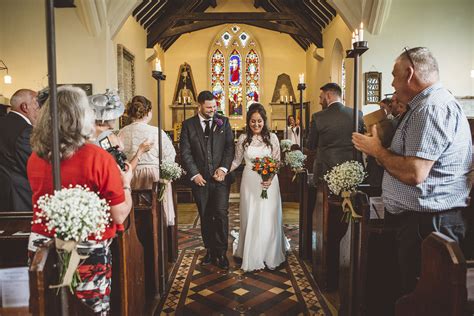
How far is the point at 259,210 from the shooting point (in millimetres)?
3830

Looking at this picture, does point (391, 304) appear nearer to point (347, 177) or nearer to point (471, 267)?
point (347, 177)

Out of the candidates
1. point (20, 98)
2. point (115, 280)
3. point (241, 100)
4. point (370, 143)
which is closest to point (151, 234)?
point (115, 280)

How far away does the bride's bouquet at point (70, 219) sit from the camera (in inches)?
54.4

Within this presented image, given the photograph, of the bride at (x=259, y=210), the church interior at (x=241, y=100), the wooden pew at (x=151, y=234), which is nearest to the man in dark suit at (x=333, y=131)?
the church interior at (x=241, y=100)

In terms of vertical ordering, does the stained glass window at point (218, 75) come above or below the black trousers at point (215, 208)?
above

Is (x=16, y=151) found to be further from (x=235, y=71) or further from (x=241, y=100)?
(x=235, y=71)

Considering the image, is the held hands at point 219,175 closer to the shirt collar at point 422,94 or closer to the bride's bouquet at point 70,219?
the shirt collar at point 422,94

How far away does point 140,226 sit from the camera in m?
3.04

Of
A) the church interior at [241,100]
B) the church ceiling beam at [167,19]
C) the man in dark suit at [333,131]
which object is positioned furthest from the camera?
the church ceiling beam at [167,19]

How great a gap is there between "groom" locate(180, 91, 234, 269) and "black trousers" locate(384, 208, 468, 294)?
2.11m

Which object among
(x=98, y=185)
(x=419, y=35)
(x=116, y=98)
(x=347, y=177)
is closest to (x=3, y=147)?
(x=116, y=98)

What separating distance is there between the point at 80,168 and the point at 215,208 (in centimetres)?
232

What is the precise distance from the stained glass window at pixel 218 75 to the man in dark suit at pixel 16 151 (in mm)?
10852

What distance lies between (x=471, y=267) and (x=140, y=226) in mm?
2263
